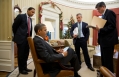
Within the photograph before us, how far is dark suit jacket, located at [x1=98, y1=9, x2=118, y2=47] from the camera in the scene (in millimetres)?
2148

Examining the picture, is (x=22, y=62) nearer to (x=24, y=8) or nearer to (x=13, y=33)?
(x=13, y=33)

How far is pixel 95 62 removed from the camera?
3.61 meters

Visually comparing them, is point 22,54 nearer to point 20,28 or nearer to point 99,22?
point 20,28

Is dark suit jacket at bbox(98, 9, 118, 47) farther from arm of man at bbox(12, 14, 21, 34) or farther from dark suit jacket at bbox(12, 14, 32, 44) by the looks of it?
arm of man at bbox(12, 14, 21, 34)

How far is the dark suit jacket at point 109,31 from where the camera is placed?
2.15m

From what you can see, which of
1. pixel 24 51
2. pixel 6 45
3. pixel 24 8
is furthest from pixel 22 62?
→ pixel 24 8

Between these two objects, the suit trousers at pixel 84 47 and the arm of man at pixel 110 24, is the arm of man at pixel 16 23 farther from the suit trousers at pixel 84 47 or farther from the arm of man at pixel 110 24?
the arm of man at pixel 110 24

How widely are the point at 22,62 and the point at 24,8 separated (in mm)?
2789

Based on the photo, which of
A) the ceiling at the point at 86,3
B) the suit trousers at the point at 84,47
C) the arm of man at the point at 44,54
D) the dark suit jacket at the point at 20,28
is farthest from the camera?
the ceiling at the point at 86,3

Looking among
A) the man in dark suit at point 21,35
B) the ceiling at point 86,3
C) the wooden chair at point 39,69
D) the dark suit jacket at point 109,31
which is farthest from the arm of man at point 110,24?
the ceiling at point 86,3

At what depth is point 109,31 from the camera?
2168 mm

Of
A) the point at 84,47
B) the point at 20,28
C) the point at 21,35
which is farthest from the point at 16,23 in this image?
the point at 84,47

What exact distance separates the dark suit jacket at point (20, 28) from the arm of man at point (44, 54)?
1240mm

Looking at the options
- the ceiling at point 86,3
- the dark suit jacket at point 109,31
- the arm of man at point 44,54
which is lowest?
the arm of man at point 44,54
